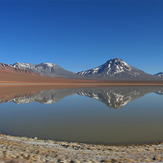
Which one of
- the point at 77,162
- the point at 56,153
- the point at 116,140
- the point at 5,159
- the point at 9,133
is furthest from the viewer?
the point at 9,133

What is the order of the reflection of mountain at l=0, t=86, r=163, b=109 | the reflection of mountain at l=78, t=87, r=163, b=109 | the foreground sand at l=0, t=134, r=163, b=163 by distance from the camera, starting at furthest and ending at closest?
the reflection of mountain at l=0, t=86, r=163, b=109
the reflection of mountain at l=78, t=87, r=163, b=109
the foreground sand at l=0, t=134, r=163, b=163

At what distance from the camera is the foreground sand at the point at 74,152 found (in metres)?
7.31

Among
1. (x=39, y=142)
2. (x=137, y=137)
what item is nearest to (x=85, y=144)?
(x=39, y=142)

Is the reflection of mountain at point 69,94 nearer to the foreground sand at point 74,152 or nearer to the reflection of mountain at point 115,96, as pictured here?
the reflection of mountain at point 115,96

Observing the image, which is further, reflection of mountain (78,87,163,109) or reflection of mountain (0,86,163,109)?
reflection of mountain (0,86,163,109)

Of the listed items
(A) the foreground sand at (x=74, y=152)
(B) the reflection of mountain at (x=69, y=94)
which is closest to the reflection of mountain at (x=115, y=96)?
(B) the reflection of mountain at (x=69, y=94)

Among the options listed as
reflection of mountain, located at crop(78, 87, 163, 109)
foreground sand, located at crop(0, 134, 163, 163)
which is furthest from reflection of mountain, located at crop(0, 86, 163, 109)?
foreground sand, located at crop(0, 134, 163, 163)

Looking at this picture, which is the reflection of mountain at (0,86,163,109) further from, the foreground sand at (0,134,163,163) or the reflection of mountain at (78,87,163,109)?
the foreground sand at (0,134,163,163)

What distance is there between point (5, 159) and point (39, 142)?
3.60 meters

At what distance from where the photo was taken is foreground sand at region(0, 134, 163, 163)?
24.0 feet

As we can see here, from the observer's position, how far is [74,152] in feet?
28.3

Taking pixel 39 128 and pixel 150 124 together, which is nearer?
pixel 39 128

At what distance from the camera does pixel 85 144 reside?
33.2 feet

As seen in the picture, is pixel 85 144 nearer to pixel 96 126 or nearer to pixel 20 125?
pixel 96 126
